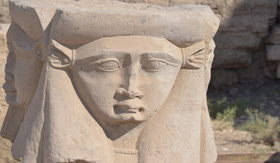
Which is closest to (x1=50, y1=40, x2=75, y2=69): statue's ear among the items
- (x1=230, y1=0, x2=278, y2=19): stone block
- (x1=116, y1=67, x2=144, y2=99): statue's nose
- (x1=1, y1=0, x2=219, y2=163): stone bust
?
(x1=1, y1=0, x2=219, y2=163): stone bust

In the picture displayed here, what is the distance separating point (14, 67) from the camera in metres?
3.07

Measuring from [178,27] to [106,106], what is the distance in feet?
1.77

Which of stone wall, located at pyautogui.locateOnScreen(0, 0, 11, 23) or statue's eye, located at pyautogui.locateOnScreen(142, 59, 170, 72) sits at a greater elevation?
stone wall, located at pyautogui.locateOnScreen(0, 0, 11, 23)

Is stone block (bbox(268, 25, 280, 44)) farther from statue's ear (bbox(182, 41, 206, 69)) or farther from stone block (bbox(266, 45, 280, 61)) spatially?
A: statue's ear (bbox(182, 41, 206, 69))

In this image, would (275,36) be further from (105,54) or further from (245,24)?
(105,54)

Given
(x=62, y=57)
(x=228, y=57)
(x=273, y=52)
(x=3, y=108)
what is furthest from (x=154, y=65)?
(x=273, y=52)

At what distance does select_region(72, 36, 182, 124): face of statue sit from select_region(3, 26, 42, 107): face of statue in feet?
0.89

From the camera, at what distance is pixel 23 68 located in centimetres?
296

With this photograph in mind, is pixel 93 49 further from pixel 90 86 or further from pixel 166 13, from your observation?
pixel 166 13

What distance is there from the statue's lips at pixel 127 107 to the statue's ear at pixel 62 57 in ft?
1.04

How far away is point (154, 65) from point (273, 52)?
455 centimetres

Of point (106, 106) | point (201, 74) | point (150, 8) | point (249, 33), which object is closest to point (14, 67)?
point (106, 106)

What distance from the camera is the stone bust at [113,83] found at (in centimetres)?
273

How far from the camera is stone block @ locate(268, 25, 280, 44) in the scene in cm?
702
